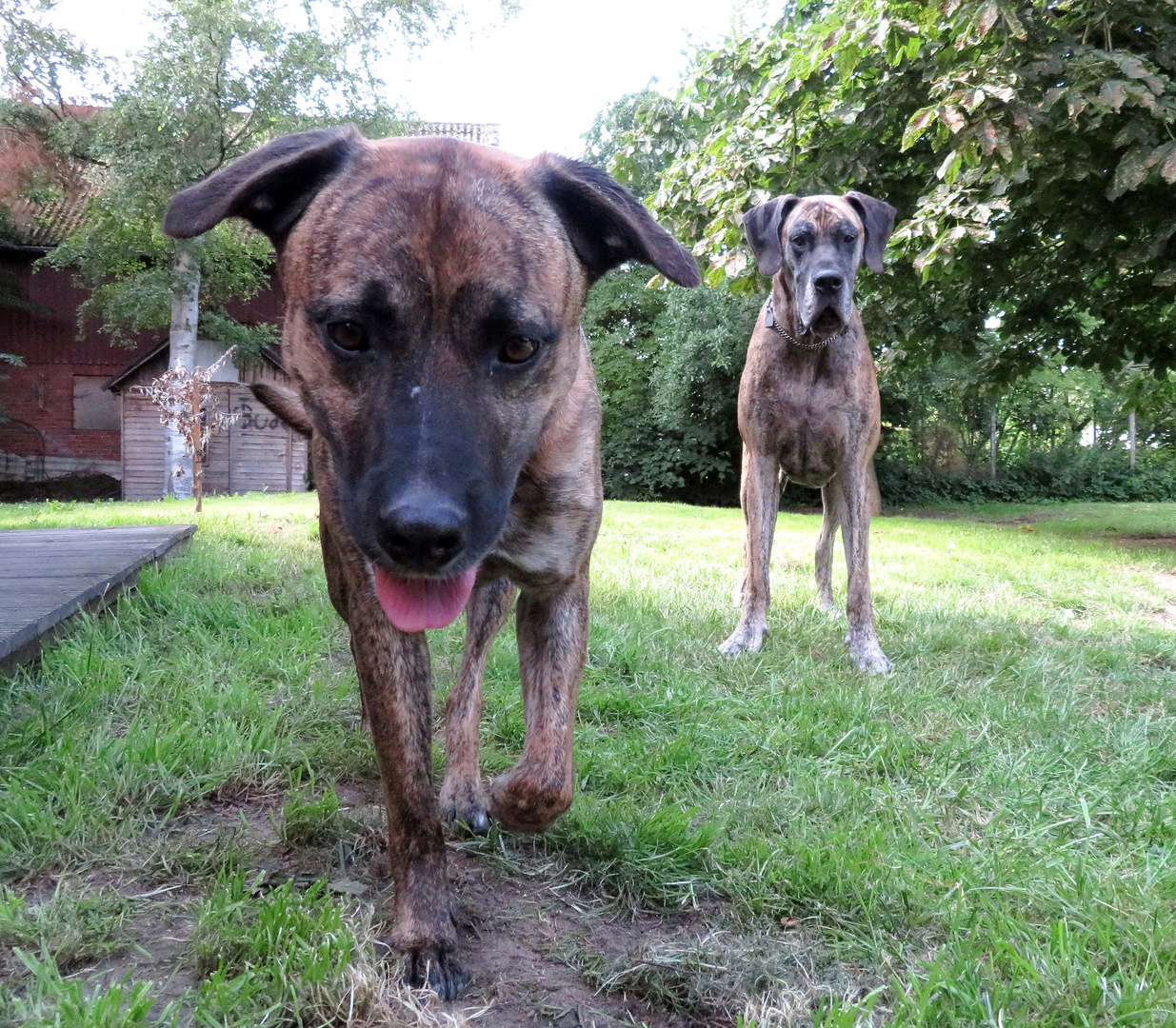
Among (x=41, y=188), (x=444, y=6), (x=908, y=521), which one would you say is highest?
(x=444, y=6)

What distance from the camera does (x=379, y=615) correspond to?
2.00 meters

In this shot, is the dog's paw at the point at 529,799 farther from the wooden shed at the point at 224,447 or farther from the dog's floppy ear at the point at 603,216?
the wooden shed at the point at 224,447

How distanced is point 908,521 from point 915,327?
4.30 m

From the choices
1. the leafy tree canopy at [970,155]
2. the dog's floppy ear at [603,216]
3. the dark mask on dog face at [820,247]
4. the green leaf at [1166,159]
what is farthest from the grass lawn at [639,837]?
the leafy tree canopy at [970,155]

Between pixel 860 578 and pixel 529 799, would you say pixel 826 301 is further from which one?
pixel 529 799

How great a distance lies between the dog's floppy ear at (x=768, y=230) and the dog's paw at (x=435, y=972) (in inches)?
158

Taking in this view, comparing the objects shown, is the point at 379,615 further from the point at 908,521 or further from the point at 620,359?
the point at 620,359

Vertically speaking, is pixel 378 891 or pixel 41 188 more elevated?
pixel 41 188

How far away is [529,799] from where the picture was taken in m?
2.11

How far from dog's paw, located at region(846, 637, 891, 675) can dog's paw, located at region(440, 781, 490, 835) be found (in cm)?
215

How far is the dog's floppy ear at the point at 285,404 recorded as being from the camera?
2.95 meters

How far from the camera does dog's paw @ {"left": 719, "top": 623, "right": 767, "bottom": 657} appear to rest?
427 cm

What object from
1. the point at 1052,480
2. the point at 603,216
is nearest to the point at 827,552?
the point at 603,216

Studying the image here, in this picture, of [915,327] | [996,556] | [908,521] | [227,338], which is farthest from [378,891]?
[227,338]
